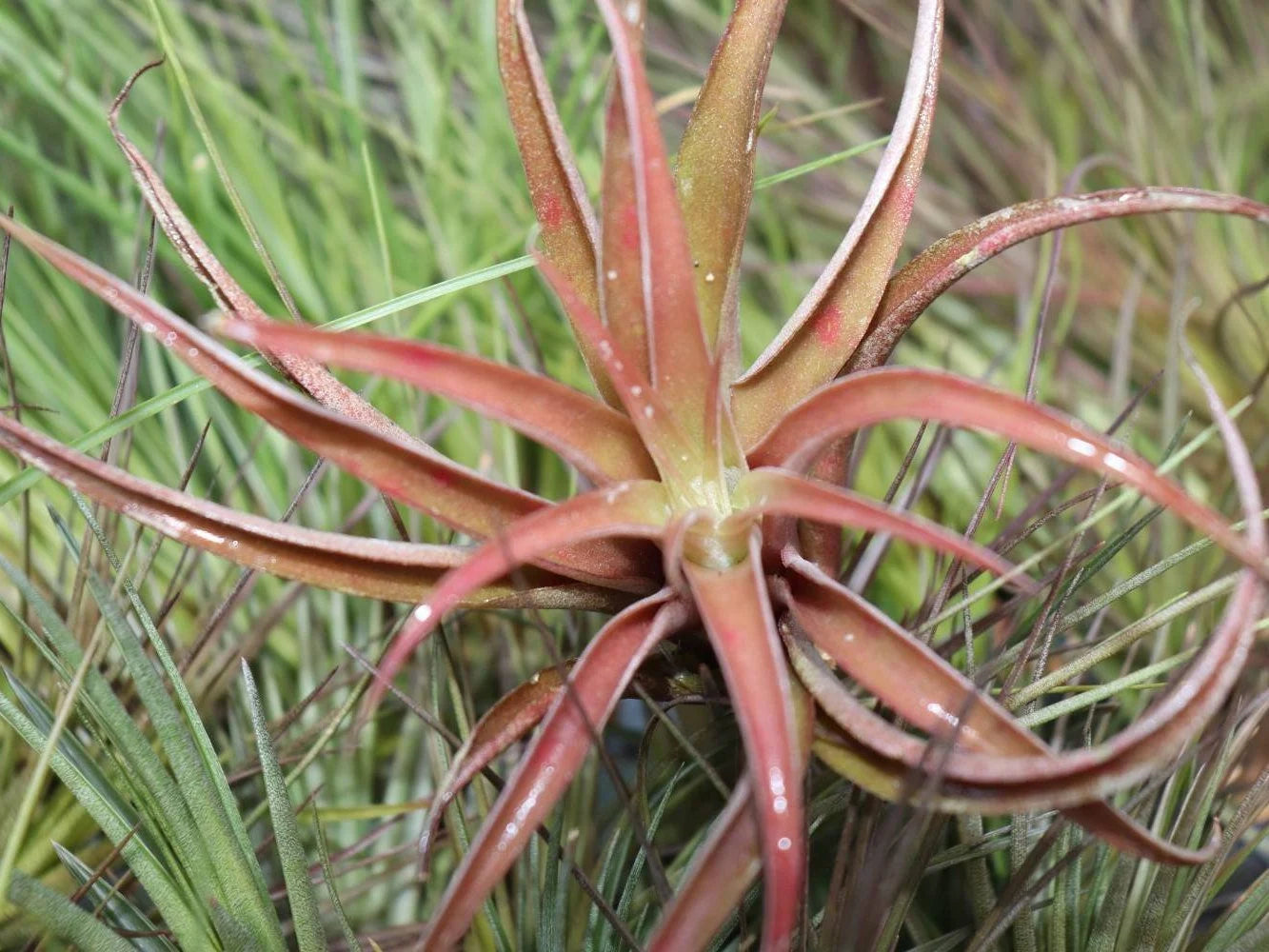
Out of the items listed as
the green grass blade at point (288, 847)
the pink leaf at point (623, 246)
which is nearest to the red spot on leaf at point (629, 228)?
the pink leaf at point (623, 246)

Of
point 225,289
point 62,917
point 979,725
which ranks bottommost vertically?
point 62,917

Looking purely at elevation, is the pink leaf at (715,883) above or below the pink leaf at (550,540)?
below

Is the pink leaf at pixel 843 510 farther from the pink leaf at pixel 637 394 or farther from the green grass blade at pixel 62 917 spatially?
the green grass blade at pixel 62 917

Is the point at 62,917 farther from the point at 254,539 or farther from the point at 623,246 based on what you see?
the point at 623,246

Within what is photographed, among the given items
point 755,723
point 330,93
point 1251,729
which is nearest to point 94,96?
point 330,93

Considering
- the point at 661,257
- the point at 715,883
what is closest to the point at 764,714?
the point at 715,883

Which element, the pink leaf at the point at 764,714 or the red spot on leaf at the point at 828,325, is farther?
the red spot on leaf at the point at 828,325

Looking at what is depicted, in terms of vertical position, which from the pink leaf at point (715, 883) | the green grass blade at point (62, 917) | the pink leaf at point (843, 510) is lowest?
the green grass blade at point (62, 917)
